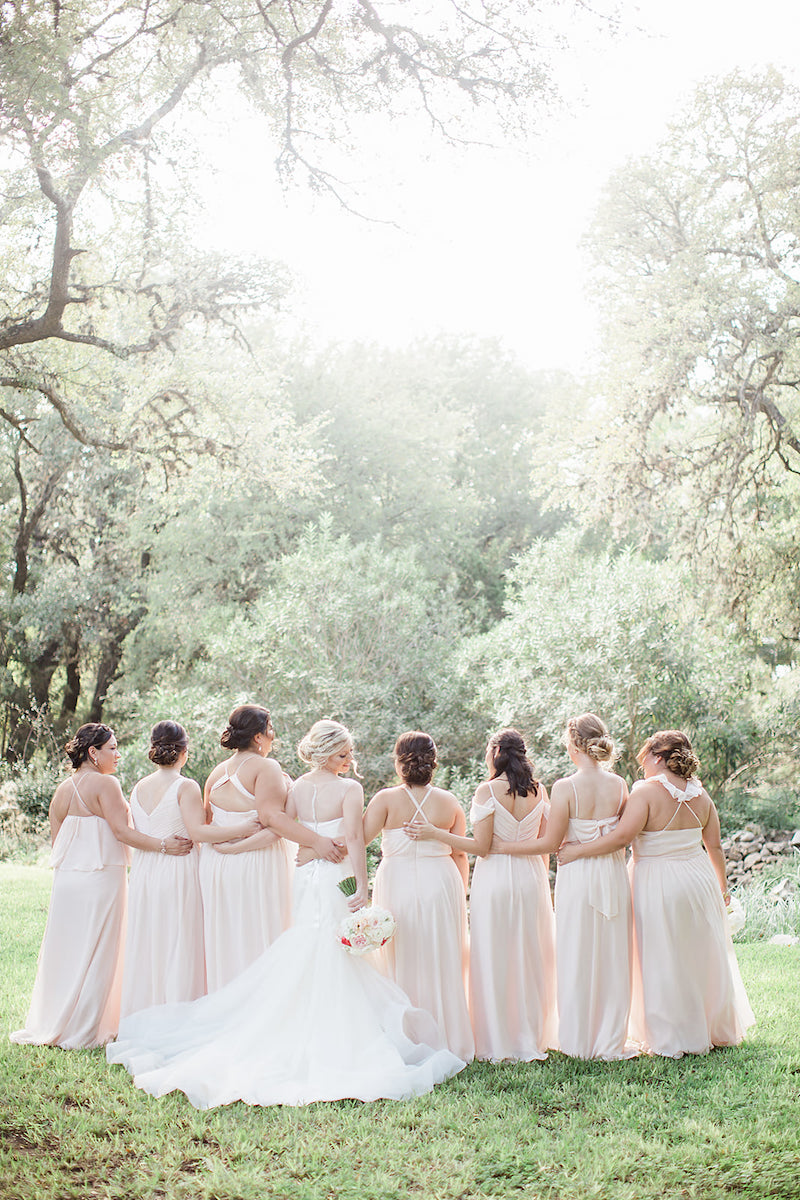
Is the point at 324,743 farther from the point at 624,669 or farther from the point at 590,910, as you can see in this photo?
the point at 624,669

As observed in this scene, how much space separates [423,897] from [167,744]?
184 cm

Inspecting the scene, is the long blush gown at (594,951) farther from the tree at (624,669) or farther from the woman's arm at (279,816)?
the tree at (624,669)

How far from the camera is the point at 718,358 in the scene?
12.9 m

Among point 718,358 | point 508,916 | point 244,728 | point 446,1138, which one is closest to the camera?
point 446,1138

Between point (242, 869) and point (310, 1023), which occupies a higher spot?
point (242, 869)

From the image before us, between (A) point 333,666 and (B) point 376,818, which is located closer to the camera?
(B) point 376,818

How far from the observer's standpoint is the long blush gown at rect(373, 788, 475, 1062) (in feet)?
19.7

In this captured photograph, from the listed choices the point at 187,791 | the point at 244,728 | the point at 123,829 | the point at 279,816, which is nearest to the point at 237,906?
the point at 279,816

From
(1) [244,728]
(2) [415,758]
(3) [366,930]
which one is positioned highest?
(1) [244,728]

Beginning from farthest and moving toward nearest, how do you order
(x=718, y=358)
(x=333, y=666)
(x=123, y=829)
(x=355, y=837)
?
1. (x=333, y=666)
2. (x=718, y=358)
3. (x=123, y=829)
4. (x=355, y=837)

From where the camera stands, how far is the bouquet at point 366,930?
5.55 m

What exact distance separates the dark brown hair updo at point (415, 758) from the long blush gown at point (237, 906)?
0.98 m

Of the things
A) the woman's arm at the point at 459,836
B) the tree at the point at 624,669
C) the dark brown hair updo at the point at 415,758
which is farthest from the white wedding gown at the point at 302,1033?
the tree at the point at 624,669

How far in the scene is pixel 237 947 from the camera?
20.6 feet
